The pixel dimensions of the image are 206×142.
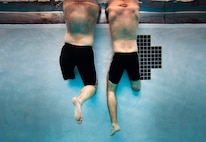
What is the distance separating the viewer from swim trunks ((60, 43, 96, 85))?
4078mm

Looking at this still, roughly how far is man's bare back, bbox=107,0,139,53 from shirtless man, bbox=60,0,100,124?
0.24 meters

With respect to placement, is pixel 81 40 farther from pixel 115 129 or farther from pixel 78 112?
pixel 115 129

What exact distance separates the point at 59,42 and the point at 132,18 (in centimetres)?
98

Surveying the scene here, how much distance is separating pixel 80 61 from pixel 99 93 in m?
0.50

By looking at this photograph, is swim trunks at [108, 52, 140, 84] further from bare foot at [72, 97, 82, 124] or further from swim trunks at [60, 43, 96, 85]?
bare foot at [72, 97, 82, 124]

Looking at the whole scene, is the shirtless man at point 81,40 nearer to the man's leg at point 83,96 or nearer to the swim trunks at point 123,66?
the man's leg at point 83,96

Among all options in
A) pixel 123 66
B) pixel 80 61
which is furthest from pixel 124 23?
pixel 80 61

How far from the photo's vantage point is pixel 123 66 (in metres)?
4.14

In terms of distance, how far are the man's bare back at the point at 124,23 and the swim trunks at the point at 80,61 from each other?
347 millimetres

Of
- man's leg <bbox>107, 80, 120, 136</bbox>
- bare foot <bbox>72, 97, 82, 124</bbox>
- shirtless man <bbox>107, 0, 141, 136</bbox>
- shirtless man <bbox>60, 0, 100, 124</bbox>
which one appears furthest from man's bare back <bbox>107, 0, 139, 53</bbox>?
bare foot <bbox>72, 97, 82, 124</bbox>

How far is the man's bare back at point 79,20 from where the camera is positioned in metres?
4.05

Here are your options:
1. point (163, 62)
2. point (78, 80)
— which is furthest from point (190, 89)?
point (78, 80)

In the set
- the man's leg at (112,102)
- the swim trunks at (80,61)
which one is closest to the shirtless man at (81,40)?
the swim trunks at (80,61)

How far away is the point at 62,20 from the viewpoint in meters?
4.37
